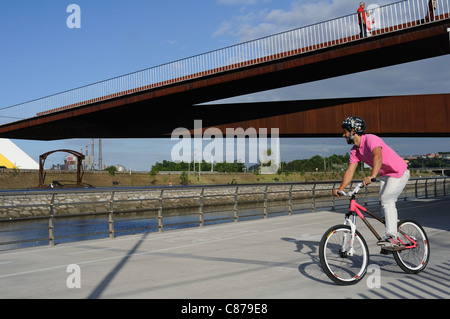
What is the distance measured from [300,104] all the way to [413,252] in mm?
17177

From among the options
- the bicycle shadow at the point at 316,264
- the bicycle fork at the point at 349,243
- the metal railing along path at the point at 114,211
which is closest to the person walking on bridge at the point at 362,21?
the metal railing along path at the point at 114,211

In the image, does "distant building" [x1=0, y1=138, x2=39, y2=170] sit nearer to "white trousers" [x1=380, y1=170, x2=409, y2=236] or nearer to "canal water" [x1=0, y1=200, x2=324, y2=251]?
"canal water" [x1=0, y1=200, x2=324, y2=251]

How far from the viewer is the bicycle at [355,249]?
5912 millimetres

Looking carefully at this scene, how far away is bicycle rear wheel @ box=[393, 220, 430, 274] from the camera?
664 cm

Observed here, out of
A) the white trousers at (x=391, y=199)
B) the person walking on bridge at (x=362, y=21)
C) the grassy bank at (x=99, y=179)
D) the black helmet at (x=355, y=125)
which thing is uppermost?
the person walking on bridge at (x=362, y=21)

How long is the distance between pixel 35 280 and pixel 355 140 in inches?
207

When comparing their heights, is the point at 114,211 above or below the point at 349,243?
above

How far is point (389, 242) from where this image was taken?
6.38 m

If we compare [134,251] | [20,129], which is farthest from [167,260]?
[20,129]

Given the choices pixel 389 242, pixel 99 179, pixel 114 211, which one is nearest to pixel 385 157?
pixel 389 242

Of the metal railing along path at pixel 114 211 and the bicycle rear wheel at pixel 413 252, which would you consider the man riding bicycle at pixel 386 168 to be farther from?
the metal railing along path at pixel 114 211

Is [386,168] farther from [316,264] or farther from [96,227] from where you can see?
[96,227]

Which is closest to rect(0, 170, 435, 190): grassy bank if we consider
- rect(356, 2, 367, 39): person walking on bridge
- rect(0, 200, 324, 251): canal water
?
rect(0, 200, 324, 251): canal water
